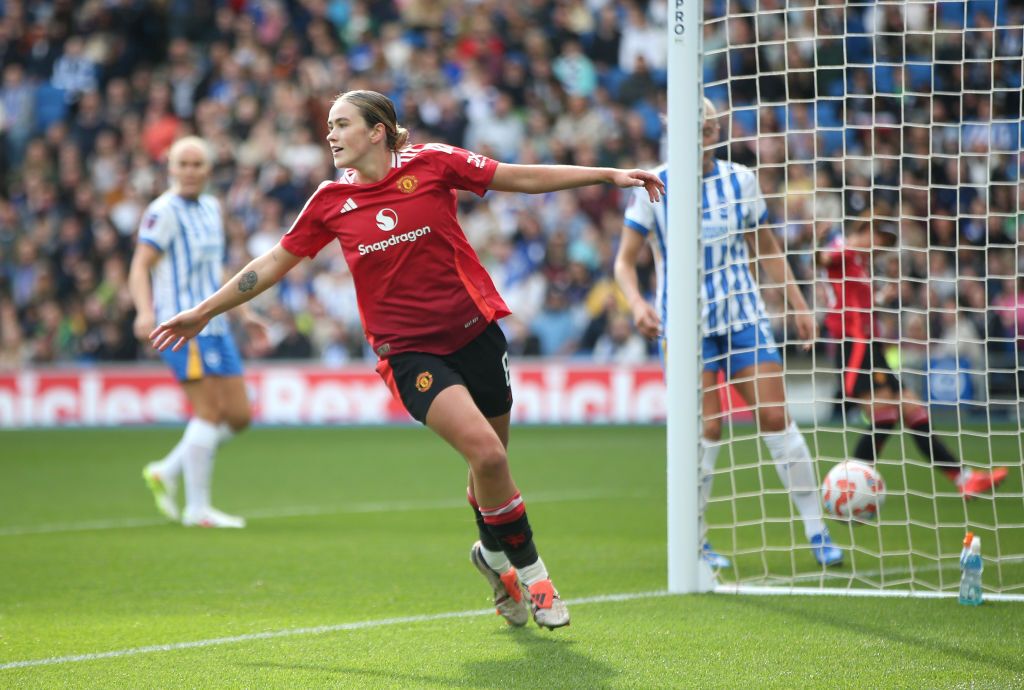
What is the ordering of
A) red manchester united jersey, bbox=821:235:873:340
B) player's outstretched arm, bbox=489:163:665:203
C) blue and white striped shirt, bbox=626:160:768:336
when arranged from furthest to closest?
red manchester united jersey, bbox=821:235:873:340, blue and white striped shirt, bbox=626:160:768:336, player's outstretched arm, bbox=489:163:665:203

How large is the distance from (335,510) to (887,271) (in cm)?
551

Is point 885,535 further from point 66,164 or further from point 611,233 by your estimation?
point 66,164

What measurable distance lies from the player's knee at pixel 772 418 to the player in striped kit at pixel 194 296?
366 cm

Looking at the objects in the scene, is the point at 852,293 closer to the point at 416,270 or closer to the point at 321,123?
the point at 416,270

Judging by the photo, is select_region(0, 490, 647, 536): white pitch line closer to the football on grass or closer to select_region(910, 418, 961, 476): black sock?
select_region(910, 418, 961, 476): black sock


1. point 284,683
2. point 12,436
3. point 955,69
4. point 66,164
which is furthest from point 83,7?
point 284,683

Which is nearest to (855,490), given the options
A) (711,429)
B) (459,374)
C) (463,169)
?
(711,429)

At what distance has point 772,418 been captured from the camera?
6770 millimetres

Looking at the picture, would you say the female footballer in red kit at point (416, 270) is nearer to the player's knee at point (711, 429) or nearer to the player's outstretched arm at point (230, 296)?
the player's outstretched arm at point (230, 296)

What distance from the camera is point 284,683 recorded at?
443cm

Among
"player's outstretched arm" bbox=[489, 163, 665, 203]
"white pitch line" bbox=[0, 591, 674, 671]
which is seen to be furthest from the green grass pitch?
"player's outstretched arm" bbox=[489, 163, 665, 203]

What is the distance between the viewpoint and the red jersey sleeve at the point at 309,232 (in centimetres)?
521

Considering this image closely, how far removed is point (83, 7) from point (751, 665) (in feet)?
67.3

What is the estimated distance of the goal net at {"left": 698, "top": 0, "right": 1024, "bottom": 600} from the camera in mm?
6617
